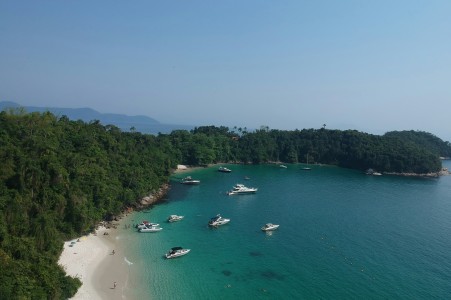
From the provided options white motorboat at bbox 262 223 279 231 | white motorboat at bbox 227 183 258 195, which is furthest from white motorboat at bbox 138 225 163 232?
white motorboat at bbox 227 183 258 195

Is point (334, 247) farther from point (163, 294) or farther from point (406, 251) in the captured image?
point (163, 294)

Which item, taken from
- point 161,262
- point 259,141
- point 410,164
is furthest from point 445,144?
point 161,262

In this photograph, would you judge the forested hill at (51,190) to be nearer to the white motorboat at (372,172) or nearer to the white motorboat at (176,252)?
the white motorboat at (176,252)

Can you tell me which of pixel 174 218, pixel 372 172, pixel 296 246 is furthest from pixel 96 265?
pixel 372 172

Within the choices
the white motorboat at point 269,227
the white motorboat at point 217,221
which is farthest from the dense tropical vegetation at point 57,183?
the white motorboat at point 269,227

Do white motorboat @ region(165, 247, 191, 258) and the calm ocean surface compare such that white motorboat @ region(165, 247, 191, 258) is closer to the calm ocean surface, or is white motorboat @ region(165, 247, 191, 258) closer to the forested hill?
the calm ocean surface

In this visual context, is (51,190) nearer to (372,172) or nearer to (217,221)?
(217,221)
